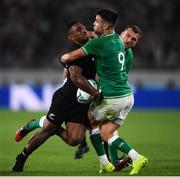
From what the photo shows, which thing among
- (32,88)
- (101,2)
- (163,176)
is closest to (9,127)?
(32,88)

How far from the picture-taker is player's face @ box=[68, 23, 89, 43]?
10.7 m

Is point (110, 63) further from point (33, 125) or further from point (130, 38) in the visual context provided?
point (33, 125)

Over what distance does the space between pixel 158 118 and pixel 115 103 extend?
14.4 meters

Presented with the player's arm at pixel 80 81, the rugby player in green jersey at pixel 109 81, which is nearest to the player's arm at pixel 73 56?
the rugby player in green jersey at pixel 109 81

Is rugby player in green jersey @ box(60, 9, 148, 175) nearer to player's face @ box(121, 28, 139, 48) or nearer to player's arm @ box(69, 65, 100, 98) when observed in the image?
player's arm @ box(69, 65, 100, 98)

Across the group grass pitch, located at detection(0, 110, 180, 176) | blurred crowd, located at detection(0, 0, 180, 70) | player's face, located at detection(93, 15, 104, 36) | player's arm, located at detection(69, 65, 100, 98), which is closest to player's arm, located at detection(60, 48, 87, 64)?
player's arm, located at detection(69, 65, 100, 98)

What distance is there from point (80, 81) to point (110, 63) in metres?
0.47

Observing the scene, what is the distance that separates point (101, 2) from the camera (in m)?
33.0

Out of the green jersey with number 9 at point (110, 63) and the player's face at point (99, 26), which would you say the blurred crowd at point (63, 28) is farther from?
the player's face at point (99, 26)

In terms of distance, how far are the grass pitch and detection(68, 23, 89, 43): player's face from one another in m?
1.84

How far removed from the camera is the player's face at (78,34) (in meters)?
10.7

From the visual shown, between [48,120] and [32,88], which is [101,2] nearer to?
[32,88]

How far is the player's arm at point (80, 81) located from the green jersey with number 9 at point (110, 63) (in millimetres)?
190

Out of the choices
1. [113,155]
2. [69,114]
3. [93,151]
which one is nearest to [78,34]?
[69,114]
